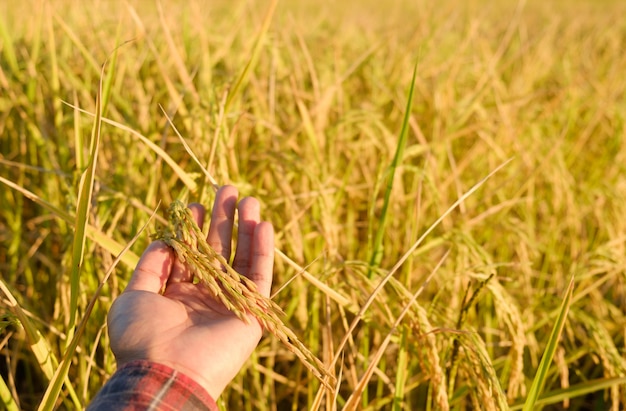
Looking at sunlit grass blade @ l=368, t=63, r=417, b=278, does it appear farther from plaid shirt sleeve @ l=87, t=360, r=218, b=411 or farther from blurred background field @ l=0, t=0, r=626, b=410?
plaid shirt sleeve @ l=87, t=360, r=218, b=411

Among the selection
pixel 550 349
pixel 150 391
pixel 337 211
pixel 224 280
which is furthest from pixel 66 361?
pixel 337 211

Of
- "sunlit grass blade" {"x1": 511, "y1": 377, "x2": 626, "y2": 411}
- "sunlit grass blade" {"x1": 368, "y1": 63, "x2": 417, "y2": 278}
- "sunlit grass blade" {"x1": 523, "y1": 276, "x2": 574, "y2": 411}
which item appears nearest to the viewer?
"sunlit grass blade" {"x1": 523, "y1": 276, "x2": 574, "y2": 411}

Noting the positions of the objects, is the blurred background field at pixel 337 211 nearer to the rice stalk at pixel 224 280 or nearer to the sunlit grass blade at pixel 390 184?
the sunlit grass blade at pixel 390 184

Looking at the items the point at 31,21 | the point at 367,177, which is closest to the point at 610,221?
the point at 367,177

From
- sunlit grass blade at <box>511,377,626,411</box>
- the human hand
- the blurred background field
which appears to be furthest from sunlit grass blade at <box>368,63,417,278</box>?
sunlit grass blade at <box>511,377,626,411</box>

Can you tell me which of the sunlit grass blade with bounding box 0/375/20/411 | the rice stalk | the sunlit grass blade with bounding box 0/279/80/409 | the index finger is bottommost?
the sunlit grass blade with bounding box 0/375/20/411

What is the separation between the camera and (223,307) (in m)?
0.87

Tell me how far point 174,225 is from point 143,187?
77cm

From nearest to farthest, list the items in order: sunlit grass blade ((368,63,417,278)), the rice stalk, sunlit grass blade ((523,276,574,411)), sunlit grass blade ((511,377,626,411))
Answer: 1. the rice stalk
2. sunlit grass blade ((523,276,574,411))
3. sunlit grass blade ((511,377,626,411))
4. sunlit grass blade ((368,63,417,278))

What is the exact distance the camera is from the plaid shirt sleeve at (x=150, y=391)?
680mm

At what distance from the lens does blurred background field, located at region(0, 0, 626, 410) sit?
1062 millimetres

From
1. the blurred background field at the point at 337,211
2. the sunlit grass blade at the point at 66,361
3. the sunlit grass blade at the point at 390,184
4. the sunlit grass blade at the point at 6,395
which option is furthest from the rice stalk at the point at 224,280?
the sunlit grass blade at the point at 390,184

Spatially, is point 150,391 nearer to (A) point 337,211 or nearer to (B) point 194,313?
(B) point 194,313

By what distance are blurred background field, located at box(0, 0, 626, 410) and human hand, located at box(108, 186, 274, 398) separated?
78 mm
